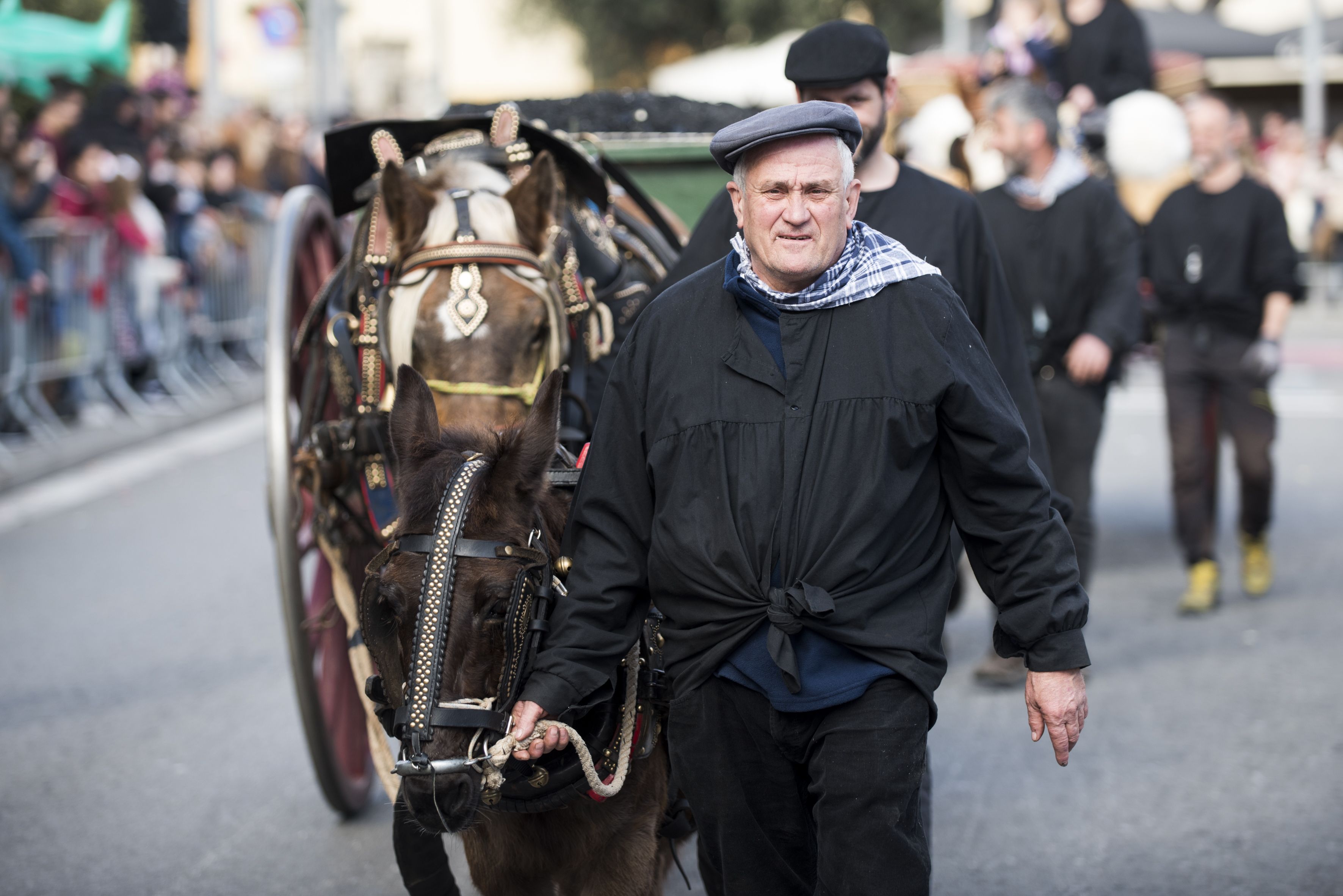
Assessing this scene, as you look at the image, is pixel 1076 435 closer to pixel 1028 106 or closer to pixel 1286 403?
pixel 1028 106

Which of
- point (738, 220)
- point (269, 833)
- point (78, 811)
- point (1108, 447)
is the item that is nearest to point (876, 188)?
point (738, 220)

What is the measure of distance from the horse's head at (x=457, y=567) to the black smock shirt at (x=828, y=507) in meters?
0.13

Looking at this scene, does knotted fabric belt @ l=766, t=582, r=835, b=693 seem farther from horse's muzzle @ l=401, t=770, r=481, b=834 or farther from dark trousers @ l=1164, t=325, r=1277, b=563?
dark trousers @ l=1164, t=325, r=1277, b=563

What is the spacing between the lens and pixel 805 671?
275 cm

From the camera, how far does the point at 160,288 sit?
12.2m

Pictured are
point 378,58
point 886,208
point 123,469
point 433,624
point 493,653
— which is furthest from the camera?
point 378,58

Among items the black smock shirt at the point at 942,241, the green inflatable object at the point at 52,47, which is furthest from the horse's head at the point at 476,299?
the green inflatable object at the point at 52,47

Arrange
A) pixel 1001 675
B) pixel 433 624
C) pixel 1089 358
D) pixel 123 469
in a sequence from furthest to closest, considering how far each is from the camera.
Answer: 1. pixel 123 469
2. pixel 1001 675
3. pixel 1089 358
4. pixel 433 624

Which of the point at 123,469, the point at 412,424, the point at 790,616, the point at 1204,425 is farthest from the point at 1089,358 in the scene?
the point at 123,469

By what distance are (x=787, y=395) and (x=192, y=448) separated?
31.5 feet

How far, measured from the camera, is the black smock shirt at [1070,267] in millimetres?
6246

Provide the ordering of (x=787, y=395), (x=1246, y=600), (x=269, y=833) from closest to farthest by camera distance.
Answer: (x=787, y=395), (x=269, y=833), (x=1246, y=600)

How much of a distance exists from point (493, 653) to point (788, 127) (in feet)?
3.63

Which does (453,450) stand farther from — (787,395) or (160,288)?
(160,288)
